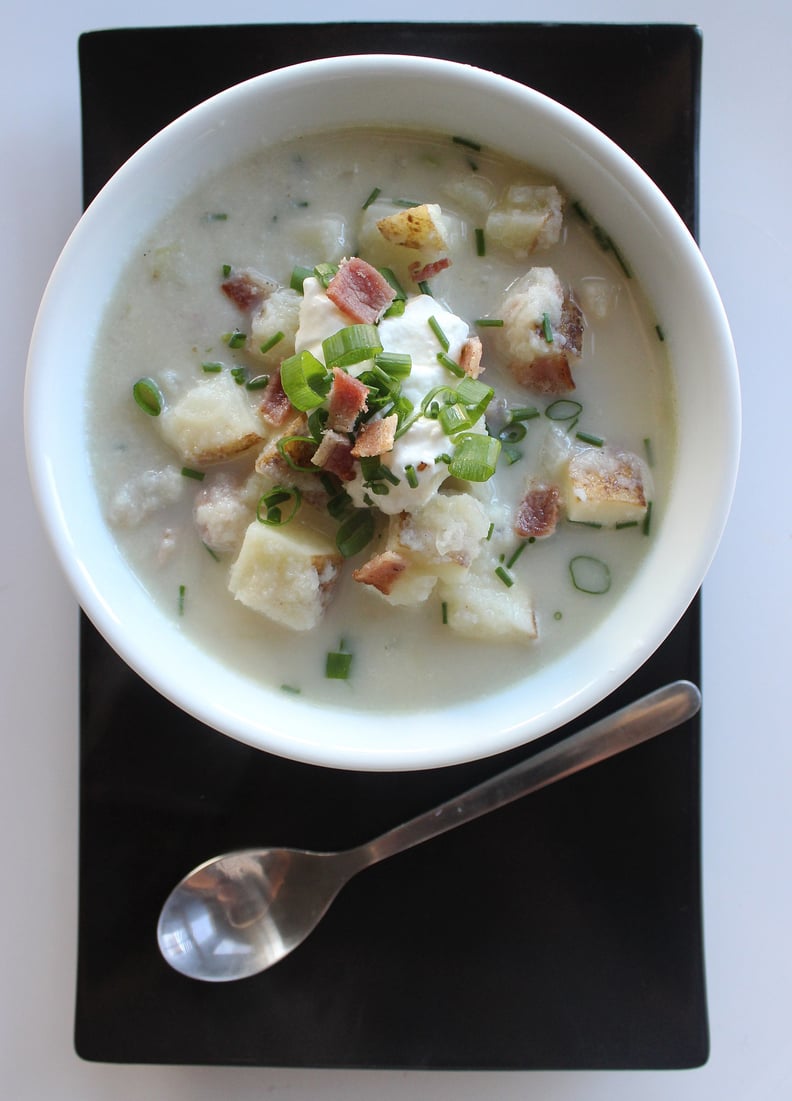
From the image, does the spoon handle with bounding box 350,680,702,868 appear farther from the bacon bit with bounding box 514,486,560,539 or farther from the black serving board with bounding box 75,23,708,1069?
the bacon bit with bounding box 514,486,560,539

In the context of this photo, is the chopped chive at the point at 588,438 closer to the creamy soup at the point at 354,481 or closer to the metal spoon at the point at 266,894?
the creamy soup at the point at 354,481

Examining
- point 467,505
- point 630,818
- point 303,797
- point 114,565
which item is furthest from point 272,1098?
point 467,505

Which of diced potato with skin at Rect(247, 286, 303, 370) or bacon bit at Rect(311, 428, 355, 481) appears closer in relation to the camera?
bacon bit at Rect(311, 428, 355, 481)

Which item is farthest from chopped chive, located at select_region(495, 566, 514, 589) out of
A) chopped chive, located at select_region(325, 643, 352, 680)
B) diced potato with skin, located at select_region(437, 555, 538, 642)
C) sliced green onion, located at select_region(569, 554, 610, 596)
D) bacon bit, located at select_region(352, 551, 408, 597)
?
chopped chive, located at select_region(325, 643, 352, 680)

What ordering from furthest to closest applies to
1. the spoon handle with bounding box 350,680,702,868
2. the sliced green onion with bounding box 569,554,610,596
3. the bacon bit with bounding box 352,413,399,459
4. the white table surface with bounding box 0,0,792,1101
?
the white table surface with bounding box 0,0,792,1101
the spoon handle with bounding box 350,680,702,868
the sliced green onion with bounding box 569,554,610,596
the bacon bit with bounding box 352,413,399,459

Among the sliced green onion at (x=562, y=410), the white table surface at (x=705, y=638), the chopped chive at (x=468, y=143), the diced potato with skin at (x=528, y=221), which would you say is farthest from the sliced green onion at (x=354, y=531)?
the white table surface at (x=705, y=638)

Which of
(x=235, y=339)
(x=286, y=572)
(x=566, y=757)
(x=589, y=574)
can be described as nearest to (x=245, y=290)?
(x=235, y=339)

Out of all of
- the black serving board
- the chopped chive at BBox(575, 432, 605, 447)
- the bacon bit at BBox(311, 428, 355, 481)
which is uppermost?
the chopped chive at BBox(575, 432, 605, 447)
